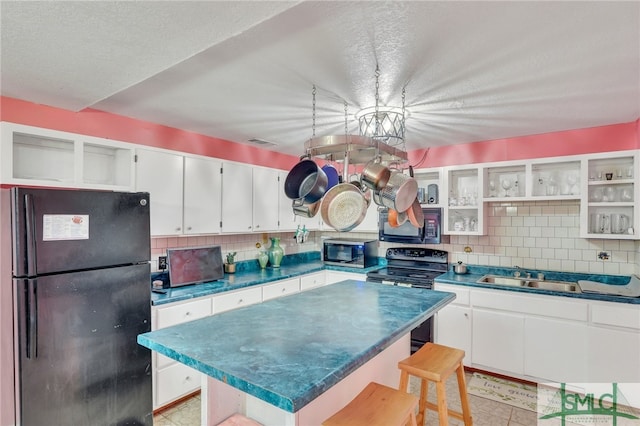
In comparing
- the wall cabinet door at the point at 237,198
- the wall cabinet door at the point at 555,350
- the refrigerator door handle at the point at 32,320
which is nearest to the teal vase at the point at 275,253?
the wall cabinet door at the point at 237,198

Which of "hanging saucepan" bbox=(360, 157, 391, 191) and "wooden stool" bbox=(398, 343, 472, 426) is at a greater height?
"hanging saucepan" bbox=(360, 157, 391, 191)

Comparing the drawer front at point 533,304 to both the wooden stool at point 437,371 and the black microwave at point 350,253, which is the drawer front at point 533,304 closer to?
the wooden stool at point 437,371

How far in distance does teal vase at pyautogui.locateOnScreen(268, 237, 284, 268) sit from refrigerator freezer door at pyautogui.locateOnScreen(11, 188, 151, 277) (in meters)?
1.91

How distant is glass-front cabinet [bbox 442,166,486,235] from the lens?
3475mm

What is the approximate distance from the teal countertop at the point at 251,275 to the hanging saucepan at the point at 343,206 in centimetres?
149

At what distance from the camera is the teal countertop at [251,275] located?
265cm

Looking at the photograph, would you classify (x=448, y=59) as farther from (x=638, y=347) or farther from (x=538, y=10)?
(x=638, y=347)

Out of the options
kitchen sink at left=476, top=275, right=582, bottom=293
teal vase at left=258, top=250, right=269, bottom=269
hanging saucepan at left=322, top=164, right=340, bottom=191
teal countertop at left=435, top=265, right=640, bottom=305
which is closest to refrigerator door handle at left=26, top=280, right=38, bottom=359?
hanging saucepan at left=322, top=164, right=340, bottom=191

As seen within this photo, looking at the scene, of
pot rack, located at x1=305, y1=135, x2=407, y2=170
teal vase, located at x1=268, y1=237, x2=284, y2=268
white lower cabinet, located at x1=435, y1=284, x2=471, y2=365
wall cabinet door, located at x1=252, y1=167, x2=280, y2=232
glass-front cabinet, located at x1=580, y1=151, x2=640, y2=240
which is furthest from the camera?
teal vase, located at x1=268, y1=237, x2=284, y2=268

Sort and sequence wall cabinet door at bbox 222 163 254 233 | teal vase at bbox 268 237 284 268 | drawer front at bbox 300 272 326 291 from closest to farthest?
1. wall cabinet door at bbox 222 163 254 233
2. drawer front at bbox 300 272 326 291
3. teal vase at bbox 268 237 284 268

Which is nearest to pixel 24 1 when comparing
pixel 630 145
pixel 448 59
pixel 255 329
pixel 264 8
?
pixel 264 8

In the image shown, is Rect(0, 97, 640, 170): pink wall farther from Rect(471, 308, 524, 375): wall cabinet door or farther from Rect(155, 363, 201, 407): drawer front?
Rect(155, 363, 201, 407): drawer front

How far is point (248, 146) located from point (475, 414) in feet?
10.9

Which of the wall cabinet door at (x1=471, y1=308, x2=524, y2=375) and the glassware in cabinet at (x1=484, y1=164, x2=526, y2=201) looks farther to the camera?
the glassware in cabinet at (x1=484, y1=164, x2=526, y2=201)
